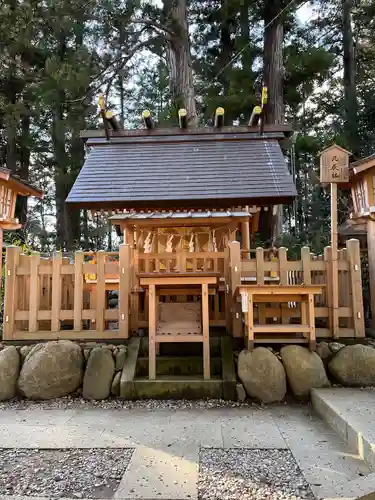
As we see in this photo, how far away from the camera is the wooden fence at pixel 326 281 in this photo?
493cm

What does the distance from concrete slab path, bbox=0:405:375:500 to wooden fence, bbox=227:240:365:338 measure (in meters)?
1.31

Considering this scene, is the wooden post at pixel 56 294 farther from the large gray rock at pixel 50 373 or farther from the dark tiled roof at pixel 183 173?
the dark tiled roof at pixel 183 173

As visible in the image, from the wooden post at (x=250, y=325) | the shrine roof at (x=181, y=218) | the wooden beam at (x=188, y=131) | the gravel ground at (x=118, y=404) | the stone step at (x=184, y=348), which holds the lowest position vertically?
the gravel ground at (x=118, y=404)

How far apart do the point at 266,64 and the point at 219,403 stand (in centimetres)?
1129

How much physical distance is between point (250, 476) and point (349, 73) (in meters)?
16.9

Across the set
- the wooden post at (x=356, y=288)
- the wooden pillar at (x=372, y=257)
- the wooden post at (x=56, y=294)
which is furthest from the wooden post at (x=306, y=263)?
the wooden post at (x=56, y=294)

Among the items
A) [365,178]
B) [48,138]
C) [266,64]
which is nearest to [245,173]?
[365,178]

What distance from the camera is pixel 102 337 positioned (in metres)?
5.05

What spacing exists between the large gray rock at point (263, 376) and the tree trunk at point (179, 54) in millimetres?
8455

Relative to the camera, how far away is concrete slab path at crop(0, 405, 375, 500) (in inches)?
98.6

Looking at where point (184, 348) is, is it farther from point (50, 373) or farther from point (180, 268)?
point (50, 373)

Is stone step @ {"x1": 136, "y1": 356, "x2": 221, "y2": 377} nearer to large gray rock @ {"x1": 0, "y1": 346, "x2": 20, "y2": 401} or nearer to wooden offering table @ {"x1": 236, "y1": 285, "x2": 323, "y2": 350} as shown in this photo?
wooden offering table @ {"x1": 236, "y1": 285, "x2": 323, "y2": 350}

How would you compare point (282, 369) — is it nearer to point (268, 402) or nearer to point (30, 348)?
point (268, 402)

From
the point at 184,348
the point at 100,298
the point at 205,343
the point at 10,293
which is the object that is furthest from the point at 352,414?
the point at 10,293
